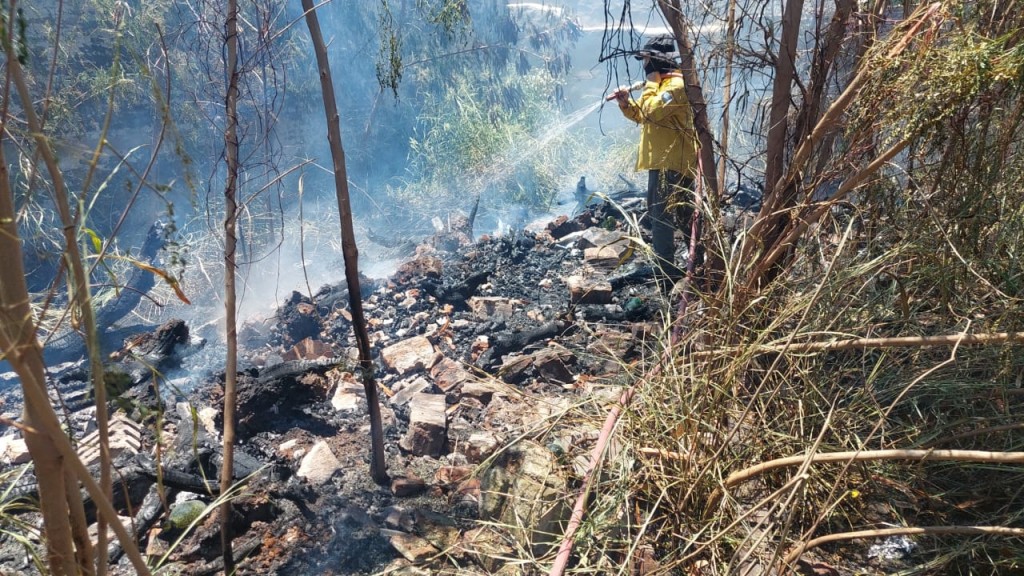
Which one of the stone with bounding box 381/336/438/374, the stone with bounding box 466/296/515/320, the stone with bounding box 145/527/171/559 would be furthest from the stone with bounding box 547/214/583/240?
the stone with bounding box 145/527/171/559

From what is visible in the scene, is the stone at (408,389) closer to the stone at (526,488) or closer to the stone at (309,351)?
the stone at (309,351)

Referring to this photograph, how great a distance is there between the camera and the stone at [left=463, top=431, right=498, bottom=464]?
3209 millimetres

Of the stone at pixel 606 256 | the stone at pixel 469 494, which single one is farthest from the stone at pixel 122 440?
the stone at pixel 606 256

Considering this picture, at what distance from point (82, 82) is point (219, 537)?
7.74 m

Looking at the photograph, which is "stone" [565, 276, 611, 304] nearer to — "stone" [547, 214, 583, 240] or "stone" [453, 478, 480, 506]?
"stone" [547, 214, 583, 240]

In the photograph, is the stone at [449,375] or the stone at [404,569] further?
the stone at [449,375]

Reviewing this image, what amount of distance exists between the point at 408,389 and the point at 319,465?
1119 mm

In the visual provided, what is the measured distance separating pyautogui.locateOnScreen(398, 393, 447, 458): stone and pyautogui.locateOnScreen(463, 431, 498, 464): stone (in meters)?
0.23

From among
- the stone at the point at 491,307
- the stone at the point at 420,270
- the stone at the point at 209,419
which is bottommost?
the stone at the point at 209,419

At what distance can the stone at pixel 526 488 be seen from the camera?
7.48ft

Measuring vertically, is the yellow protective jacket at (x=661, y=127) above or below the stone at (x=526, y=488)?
above

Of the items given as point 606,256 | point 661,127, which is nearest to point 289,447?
point 661,127

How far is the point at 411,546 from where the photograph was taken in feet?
8.74

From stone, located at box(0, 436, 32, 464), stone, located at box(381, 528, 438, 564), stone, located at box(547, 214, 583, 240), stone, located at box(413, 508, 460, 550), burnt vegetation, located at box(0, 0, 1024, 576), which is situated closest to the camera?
burnt vegetation, located at box(0, 0, 1024, 576)
